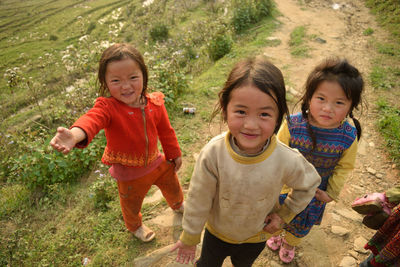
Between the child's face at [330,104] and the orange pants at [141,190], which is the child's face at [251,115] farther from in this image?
the orange pants at [141,190]

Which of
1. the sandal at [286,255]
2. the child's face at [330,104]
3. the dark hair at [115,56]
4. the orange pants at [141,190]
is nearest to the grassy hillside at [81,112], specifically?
the orange pants at [141,190]

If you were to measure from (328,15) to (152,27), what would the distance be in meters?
6.18

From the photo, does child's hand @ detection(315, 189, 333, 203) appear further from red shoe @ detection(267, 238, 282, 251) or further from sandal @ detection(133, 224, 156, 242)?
sandal @ detection(133, 224, 156, 242)

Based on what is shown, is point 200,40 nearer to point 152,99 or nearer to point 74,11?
point 152,99

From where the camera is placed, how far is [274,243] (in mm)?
2395

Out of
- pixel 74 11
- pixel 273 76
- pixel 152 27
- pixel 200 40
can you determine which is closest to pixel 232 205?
pixel 273 76

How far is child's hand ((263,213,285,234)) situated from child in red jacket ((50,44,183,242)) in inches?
41.3

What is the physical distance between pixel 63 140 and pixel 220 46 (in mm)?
5669

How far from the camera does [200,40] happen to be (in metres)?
8.06

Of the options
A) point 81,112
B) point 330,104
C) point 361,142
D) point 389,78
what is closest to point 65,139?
point 330,104

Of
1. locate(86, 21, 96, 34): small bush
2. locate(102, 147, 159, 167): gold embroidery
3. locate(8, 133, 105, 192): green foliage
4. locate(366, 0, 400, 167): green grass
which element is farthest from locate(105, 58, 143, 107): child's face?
locate(86, 21, 96, 34): small bush

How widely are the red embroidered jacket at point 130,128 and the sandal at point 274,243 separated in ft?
4.48

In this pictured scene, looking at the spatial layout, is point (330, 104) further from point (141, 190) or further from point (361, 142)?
point (361, 142)

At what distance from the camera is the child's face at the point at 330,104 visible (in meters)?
1.65
